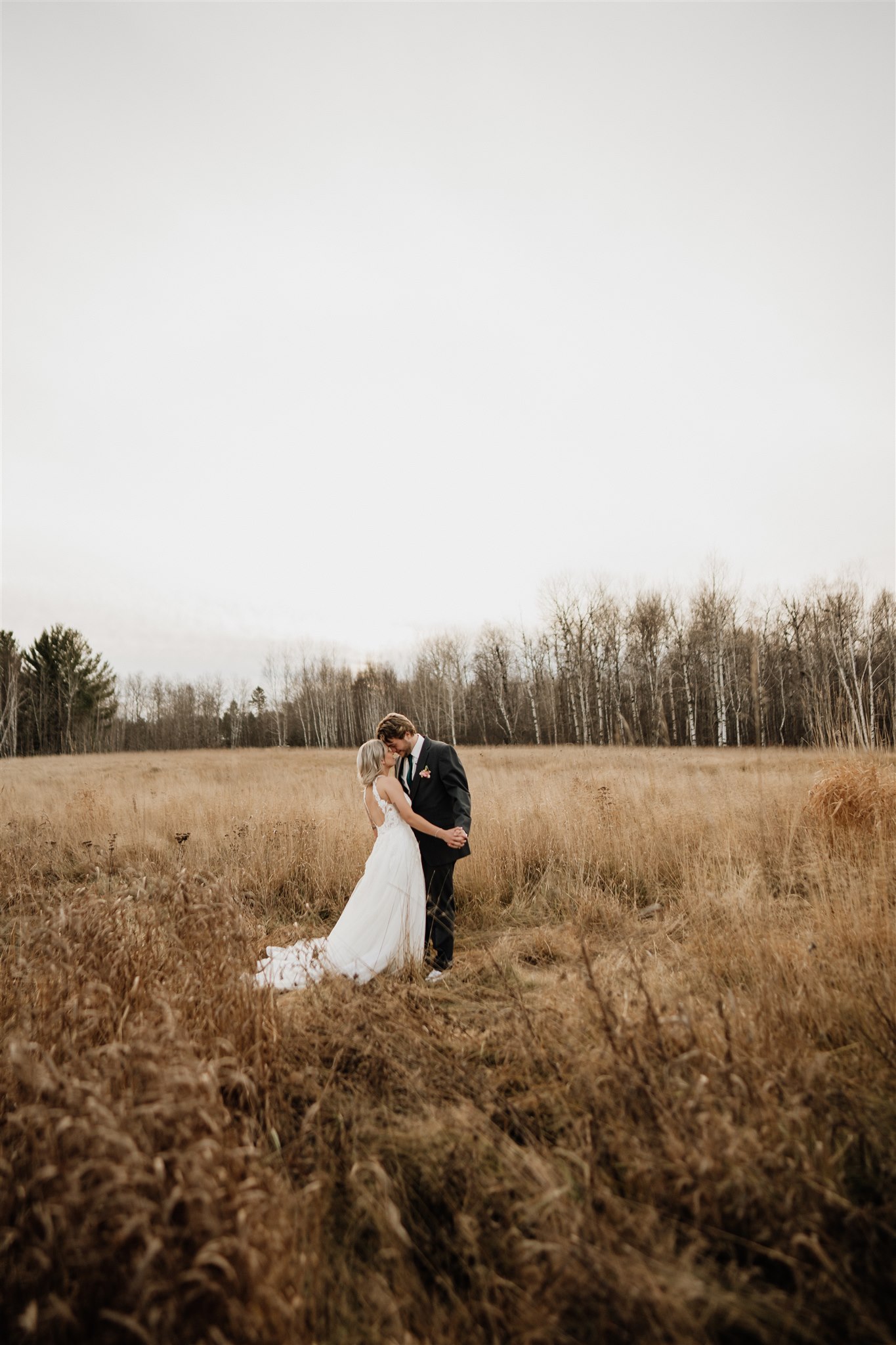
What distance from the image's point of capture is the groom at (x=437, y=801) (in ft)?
15.3

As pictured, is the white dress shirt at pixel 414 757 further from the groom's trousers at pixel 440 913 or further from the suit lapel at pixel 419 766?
the groom's trousers at pixel 440 913

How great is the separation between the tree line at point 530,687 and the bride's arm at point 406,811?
53.7 feet

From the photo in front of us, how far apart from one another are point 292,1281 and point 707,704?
116 ft

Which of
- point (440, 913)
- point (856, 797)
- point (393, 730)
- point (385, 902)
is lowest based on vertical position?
point (440, 913)

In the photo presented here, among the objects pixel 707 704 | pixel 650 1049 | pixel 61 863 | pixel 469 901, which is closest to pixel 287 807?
pixel 61 863

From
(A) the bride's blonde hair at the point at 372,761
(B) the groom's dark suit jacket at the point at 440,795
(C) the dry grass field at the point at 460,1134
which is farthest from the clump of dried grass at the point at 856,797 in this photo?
(A) the bride's blonde hair at the point at 372,761

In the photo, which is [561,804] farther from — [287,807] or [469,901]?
[287,807]

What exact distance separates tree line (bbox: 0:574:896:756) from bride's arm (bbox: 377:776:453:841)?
16353mm

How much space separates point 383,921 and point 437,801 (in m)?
0.97

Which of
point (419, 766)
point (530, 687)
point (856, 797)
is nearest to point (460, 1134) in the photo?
point (419, 766)

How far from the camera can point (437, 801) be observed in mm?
4723

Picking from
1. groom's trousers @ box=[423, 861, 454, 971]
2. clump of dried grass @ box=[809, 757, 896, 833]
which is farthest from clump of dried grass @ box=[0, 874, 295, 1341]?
clump of dried grass @ box=[809, 757, 896, 833]

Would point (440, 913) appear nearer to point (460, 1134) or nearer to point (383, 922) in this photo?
point (383, 922)

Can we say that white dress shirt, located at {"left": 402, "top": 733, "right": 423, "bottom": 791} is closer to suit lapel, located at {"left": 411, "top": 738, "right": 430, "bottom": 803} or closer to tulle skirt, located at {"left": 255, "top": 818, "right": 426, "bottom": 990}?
suit lapel, located at {"left": 411, "top": 738, "right": 430, "bottom": 803}
